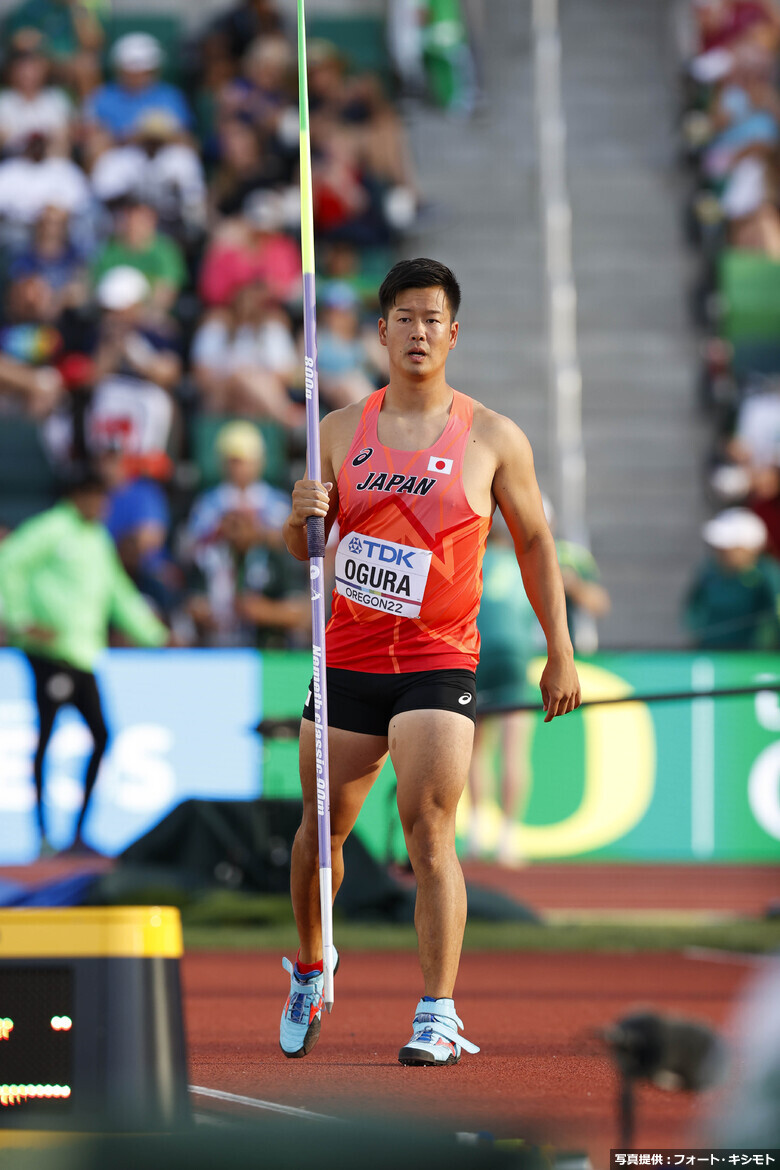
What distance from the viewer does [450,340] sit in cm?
517

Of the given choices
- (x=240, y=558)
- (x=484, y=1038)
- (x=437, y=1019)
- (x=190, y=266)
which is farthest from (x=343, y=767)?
(x=190, y=266)

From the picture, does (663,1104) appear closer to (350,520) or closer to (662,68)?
(350,520)

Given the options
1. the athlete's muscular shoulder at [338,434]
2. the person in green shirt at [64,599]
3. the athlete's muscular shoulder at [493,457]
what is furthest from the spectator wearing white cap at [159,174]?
the athlete's muscular shoulder at [493,457]

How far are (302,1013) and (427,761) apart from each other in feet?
3.13

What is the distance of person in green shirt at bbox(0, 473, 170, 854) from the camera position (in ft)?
38.3

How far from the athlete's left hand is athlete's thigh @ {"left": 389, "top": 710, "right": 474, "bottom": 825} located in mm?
346

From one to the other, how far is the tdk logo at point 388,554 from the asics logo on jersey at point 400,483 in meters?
0.16

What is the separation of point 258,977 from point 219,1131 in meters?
6.73

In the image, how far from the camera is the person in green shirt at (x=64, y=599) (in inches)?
460

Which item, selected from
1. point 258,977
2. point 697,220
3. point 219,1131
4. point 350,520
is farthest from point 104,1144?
point 697,220

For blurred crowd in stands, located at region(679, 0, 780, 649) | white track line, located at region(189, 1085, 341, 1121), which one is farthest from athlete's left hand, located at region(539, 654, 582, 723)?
blurred crowd in stands, located at region(679, 0, 780, 649)

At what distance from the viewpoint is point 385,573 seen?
505 cm

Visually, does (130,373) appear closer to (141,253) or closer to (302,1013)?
(141,253)

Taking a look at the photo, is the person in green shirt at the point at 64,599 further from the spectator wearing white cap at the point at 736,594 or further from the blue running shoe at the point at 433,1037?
the blue running shoe at the point at 433,1037
